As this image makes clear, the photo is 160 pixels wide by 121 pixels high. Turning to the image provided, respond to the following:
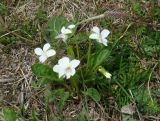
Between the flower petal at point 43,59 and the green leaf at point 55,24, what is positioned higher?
the green leaf at point 55,24

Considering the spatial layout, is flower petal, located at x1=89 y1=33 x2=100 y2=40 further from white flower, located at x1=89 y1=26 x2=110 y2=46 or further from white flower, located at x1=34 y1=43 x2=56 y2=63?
white flower, located at x1=34 y1=43 x2=56 y2=63

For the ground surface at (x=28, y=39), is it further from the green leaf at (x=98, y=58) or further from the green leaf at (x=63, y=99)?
the green leaf at (x=98, y=58)

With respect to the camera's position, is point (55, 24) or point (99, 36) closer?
point (99, 36)

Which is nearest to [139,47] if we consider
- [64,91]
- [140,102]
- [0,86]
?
[140,102]

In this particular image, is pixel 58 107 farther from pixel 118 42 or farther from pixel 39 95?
pixel 118 42

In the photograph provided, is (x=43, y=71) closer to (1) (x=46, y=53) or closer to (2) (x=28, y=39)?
(1) (x=46, y=53)

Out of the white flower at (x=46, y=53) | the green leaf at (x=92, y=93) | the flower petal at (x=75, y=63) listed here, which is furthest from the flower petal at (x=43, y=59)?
the green leaf at (x=92, y=93)

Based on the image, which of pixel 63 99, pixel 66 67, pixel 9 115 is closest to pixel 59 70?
pixel 66 67
